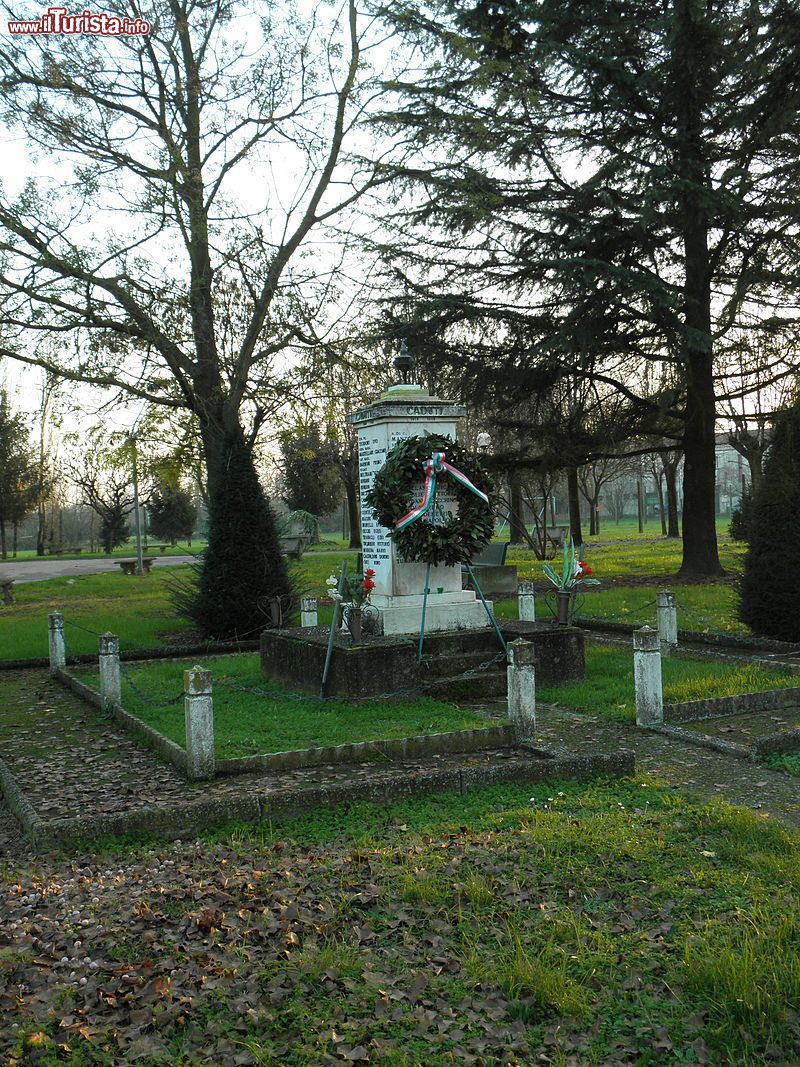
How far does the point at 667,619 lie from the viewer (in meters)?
13.2

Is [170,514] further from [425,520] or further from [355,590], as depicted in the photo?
[425,520]

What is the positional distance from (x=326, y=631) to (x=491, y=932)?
755 cm

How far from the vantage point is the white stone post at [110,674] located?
10.7 m

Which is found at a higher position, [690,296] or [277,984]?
[690,296]

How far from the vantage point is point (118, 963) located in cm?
438

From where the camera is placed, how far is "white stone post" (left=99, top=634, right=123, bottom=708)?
423 inches

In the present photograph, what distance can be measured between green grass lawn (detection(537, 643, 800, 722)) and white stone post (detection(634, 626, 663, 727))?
29cm

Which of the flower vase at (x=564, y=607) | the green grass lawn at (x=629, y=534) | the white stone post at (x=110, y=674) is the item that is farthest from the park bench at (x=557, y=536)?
the white stone post at (x=110, y=674)

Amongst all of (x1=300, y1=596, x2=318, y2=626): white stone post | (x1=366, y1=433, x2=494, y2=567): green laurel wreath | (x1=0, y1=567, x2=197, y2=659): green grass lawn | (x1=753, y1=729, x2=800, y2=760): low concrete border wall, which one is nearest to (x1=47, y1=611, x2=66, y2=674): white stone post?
(x1=0, y1=567, x2=197, y2=659): green grass lawn

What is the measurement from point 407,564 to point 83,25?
13.2 m

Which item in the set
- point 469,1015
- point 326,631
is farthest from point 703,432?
point 469,1015

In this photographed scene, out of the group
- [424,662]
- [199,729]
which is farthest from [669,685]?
[199,729]

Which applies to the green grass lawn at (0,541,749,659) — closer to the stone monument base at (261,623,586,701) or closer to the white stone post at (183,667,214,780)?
the stone monument base at (261,623,586,701)

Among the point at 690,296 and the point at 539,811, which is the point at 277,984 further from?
the point at 690,296
